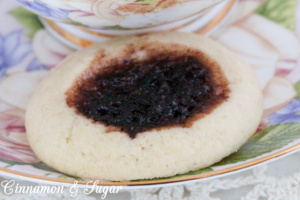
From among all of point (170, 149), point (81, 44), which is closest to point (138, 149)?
point (170, 149)

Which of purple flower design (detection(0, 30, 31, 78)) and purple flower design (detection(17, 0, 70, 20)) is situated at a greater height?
purple flower design (detection(17, 0, 70, 20))

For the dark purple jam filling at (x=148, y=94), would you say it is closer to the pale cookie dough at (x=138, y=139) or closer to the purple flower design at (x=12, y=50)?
the pale cookie dough at (x=138, y=139)

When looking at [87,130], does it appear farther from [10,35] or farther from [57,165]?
[10,35]

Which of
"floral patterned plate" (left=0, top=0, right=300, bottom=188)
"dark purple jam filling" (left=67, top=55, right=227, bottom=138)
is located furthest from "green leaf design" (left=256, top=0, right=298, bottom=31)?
"dark purple jam filling" (left=67, top=55, right=227, bottom=138)

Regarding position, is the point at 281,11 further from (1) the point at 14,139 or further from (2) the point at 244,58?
(1) the point at 14,139

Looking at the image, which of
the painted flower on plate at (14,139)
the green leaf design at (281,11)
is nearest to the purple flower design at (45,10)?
the painted flower on plate at (14,139)

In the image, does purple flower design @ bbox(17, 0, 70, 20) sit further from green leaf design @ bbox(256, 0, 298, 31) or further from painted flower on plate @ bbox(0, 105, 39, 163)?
green leaf design @ bbox(256, 0, 298, 31)
